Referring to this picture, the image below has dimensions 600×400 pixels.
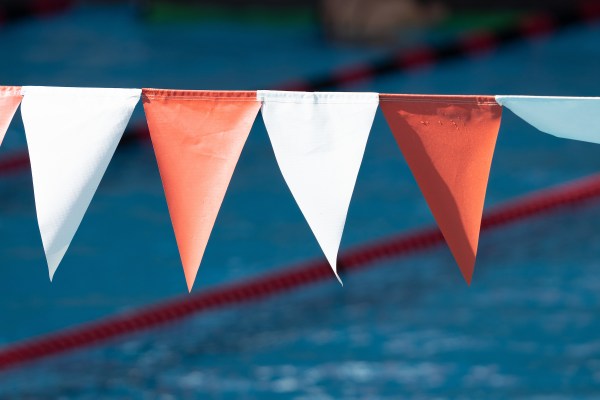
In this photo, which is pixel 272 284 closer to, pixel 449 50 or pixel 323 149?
pixel 323 149

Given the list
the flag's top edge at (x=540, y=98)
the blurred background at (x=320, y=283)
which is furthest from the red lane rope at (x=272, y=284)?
the flag's top edge at (x=540, y=98)

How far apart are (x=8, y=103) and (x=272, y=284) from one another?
149cm

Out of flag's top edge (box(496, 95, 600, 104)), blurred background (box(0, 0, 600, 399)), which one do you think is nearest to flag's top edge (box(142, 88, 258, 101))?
flag's top edge (box(496, 95, 600, 104))

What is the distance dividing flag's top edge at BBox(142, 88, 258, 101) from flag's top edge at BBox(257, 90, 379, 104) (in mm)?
24

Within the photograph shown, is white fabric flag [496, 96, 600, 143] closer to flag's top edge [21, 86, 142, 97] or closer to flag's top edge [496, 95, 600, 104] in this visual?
flag's top edge [496, 95, 600, 104]

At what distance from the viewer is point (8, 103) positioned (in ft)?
6.23

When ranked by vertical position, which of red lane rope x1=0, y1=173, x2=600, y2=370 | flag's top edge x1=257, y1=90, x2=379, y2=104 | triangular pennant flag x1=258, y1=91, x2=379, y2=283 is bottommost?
triangular pennant flag x1=258, y1=91, x2=379, y2=283

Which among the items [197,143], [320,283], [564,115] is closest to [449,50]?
[320,283]

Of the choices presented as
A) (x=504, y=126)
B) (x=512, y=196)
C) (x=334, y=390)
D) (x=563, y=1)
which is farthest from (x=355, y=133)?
(x=563, y=1)

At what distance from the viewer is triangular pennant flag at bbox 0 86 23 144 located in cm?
189

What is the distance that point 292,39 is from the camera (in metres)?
5.81

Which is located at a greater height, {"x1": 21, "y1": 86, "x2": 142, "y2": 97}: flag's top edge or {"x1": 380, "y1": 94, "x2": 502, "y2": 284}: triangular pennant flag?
{"x1": 21, "y1": 86, "x2": 142, "y2": 97}: flag's top edge

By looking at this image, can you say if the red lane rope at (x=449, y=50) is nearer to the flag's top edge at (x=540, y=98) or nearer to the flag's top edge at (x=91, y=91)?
the flag's top edge at (x=91, y=91)

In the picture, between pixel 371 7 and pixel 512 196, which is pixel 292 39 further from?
pixel 512 196
